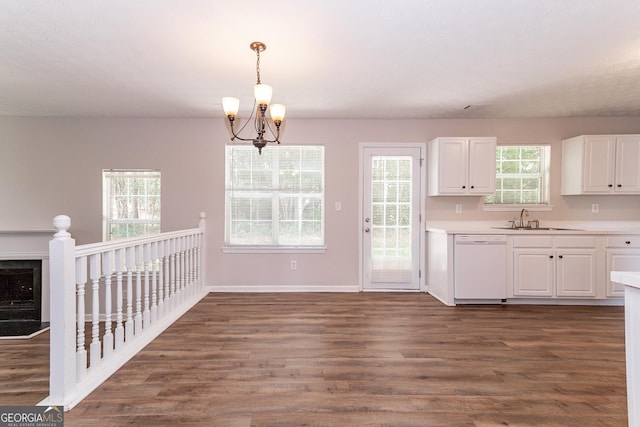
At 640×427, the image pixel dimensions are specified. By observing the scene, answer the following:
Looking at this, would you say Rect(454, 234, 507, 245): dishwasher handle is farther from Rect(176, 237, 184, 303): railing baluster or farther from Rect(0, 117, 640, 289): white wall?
Rect(176, 237, 184, 303): railing baluster

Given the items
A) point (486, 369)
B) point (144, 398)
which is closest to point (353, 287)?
point (486, 369)

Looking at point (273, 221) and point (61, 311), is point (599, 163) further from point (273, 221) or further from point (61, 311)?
point (61, 311)

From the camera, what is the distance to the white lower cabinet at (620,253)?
3588 millimetres

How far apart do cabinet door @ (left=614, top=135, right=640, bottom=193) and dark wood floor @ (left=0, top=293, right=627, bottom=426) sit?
1.62 meters

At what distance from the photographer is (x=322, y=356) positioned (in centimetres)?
235

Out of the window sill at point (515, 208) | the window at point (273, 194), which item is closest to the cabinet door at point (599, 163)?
the window sill at point (515, 208)

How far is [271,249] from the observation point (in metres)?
4.30

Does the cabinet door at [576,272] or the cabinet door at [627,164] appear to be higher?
the cabinet door at [627,164]

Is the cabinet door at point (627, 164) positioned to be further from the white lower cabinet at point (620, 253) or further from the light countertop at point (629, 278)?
the light countertop at point (629, 278)

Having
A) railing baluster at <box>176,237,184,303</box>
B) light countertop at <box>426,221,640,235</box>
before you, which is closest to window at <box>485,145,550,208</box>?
light countertop at <box>426,221,640,235</box>

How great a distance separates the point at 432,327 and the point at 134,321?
2.52 metres

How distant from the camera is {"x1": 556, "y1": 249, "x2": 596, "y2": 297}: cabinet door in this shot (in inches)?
143

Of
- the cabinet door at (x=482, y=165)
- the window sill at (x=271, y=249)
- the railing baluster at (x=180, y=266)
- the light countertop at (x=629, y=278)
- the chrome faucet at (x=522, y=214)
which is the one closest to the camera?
the light countertop at (x=629, y=278)

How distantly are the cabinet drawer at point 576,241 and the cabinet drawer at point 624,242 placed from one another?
0.18 metres
